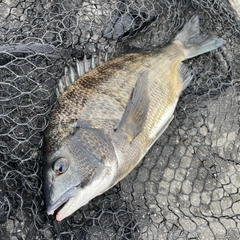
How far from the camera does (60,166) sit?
2.20 meters

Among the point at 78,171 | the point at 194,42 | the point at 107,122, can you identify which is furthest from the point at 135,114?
the point at 194,42

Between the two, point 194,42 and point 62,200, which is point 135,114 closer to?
point 62,200

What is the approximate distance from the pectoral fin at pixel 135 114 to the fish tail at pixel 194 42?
0.66 meters

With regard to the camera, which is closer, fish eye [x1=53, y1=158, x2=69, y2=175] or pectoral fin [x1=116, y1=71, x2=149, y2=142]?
fish eye [x1=53, y1=158, x2=69, y2=175]

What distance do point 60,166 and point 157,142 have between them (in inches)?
41.7

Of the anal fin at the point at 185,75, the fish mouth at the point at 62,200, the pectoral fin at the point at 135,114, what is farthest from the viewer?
the anal fin at the point at 185,75

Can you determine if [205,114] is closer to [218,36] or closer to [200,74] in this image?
[200,74]

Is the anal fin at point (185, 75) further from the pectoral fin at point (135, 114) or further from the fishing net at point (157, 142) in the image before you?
the pectoral fin at point (135, 114)

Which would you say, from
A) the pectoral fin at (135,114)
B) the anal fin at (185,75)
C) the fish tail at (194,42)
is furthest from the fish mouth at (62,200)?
the fish tail at (194,42)

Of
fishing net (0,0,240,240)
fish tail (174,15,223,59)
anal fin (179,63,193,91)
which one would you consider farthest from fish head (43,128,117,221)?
fish tail (174,15,223,59)

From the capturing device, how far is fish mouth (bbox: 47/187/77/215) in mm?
2121

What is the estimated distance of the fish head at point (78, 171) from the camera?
2135 millimetres

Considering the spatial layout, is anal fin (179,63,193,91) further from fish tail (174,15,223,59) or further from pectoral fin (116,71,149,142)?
pectoral fin (116,71,149,142)

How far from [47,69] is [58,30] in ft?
1.08
